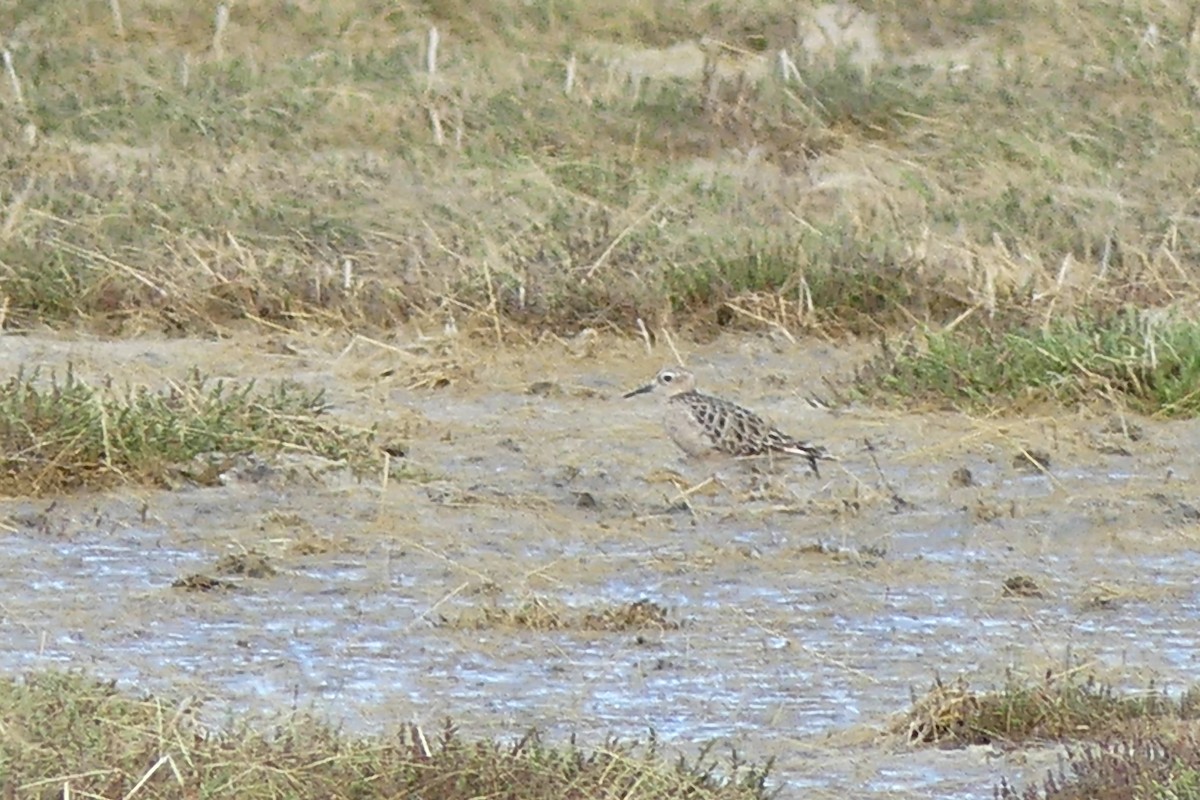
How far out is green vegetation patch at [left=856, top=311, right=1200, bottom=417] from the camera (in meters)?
9.76

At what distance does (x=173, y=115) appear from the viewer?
48.2 ft

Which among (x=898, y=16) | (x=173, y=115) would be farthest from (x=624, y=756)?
(x=898, y=16)

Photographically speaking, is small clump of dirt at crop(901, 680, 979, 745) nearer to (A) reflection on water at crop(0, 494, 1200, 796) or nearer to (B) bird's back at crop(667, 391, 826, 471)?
(A) reflection on water at crop(0, 494, 1200, 796)

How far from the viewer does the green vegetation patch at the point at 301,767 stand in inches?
190

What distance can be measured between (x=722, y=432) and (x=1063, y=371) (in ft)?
4.88

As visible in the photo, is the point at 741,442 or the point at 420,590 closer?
the point at 420,590

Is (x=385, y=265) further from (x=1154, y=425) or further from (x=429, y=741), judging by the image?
(x=429, y=741)

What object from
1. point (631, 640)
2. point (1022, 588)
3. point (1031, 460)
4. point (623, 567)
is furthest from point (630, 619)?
point (1031, 460)

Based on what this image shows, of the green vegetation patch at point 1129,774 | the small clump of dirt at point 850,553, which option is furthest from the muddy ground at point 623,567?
the green vegetation patch at point 1129,774

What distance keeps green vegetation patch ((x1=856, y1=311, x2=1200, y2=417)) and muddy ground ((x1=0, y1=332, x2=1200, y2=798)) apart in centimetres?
14

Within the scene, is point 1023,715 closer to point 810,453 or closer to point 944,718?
point 944,718

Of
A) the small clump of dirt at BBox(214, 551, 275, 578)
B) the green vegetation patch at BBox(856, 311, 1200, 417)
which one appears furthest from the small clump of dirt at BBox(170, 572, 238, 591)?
the green vegetation patch at BBox(856, 311, 1200, 417)

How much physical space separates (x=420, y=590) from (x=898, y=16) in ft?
40.3

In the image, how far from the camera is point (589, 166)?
13.5 m
